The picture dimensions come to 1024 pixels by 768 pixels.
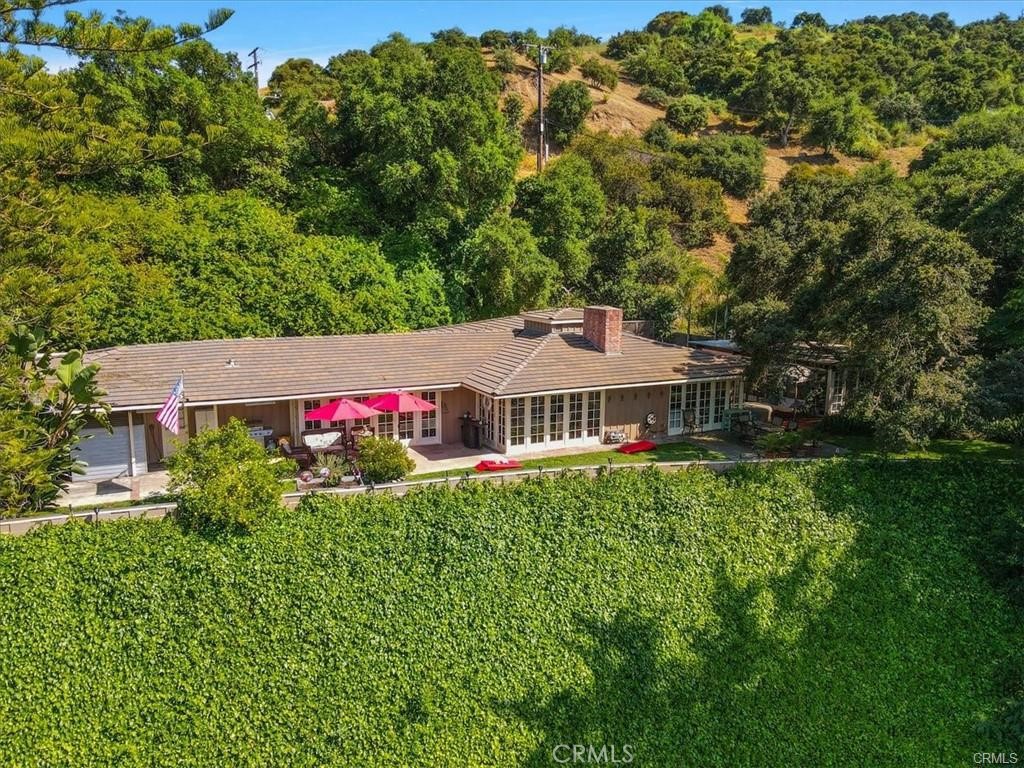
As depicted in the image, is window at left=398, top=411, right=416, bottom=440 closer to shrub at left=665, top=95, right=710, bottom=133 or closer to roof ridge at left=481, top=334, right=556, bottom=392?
roof ridge at left=481, top=334, right=556, bottom=392

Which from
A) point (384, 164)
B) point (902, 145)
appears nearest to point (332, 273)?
point (384, 164)

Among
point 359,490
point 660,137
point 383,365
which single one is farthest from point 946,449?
point 660,137

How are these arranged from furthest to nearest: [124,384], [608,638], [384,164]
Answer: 1. [384,164]
2. [124,384]
3. [608,638]

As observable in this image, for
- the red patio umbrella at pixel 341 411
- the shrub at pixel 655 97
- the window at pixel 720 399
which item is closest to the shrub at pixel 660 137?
the shrub at pixel 655 97

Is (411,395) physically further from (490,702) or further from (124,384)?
(490,702)

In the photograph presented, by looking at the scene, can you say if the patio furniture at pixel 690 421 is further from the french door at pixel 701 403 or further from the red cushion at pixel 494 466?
the red cushion at pixel 494 466

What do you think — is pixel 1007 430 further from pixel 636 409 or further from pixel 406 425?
pixel 406 425

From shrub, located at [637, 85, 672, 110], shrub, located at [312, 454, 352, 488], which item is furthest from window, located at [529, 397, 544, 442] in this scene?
shrub, located at [637, 85, 672, 110]
